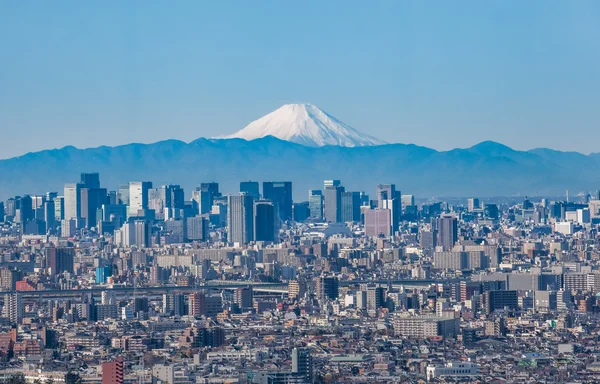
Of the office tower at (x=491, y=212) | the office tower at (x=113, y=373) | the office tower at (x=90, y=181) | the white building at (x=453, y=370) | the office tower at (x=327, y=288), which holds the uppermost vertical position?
the office tower at (x=90, y=181)

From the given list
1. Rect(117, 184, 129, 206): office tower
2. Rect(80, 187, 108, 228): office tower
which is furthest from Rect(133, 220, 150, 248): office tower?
Rect(117, 184, 129, 206): office tower

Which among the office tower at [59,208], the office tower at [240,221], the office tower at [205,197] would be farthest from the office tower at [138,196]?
the office tower at [240,221]

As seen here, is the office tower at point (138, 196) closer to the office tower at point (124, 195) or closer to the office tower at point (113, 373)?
the office tower at point (124, 195)

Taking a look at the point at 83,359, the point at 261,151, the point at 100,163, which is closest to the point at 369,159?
the point at 261,151

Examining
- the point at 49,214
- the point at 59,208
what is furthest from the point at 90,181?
the point at 49,214

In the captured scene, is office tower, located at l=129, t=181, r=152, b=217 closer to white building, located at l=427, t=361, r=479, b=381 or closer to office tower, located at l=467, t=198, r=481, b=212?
office tower, located at l=467, t=198, r=481, b=212
